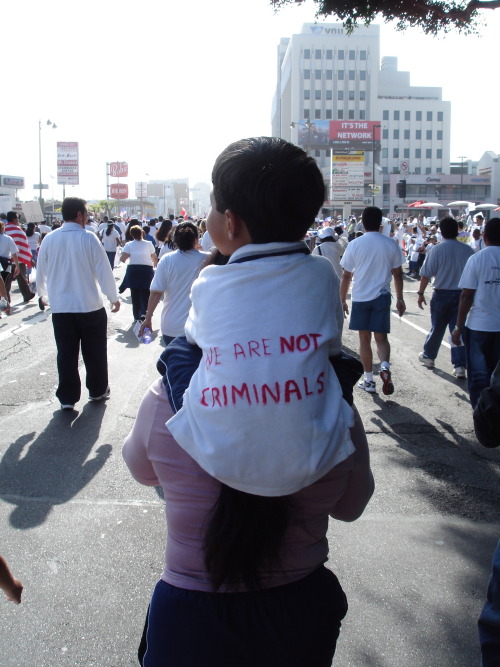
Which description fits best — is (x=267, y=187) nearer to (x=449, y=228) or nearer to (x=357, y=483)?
(x=357, y=483)

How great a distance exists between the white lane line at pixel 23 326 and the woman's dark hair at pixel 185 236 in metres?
5.94

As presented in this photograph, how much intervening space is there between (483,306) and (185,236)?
8.99ft

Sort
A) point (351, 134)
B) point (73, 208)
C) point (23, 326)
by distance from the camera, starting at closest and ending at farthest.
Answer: point (73, 208)
point (23, 326)
point (351, 134)

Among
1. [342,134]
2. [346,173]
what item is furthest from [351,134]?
[346,173]

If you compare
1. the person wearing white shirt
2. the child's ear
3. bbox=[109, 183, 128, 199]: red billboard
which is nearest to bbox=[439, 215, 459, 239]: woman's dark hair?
the person wearing white shirt

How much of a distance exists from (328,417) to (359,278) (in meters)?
6.01

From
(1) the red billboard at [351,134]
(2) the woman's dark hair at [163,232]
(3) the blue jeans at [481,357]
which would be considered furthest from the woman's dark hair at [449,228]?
(1) the red billboard at [351,134]

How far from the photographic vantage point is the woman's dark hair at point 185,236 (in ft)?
19.1

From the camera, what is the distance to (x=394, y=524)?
422 centimetres

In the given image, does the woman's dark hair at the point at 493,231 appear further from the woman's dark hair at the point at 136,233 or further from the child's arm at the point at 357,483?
the woman's dark hair at the point at 136,233

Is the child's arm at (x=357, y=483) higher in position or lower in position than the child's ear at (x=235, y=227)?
lower

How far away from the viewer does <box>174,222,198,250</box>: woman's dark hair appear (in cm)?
582

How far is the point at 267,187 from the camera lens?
4.70 feet

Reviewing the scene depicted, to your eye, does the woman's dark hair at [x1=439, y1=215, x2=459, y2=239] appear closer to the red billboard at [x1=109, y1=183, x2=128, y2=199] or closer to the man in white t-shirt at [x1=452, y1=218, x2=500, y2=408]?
the man in white t-shirt at [x1=452, y1=218, x2=500, y2=408]
